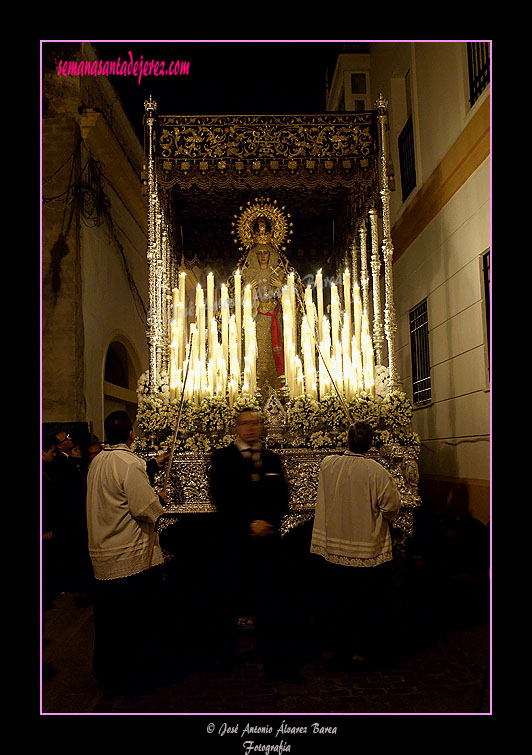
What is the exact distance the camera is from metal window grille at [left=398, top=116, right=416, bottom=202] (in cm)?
1054

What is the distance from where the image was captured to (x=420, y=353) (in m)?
9.98

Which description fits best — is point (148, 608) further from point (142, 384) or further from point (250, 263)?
point (250, 263)

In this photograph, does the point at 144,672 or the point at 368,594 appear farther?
the point at 368,594

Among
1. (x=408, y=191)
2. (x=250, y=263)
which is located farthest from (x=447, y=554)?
(x=408, y=191)

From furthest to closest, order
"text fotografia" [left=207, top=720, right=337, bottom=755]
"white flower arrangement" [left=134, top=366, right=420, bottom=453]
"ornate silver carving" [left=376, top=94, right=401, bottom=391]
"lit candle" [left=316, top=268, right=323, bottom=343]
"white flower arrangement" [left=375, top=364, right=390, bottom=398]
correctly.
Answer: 1. "lit candle" [left=316, top=268, right=323, bottom=343]
2. "ornate silver carving" [left=376, top=94, right=401, bottom=391]
3. "white flower arrangement" [left=375, top=364, right=390, bottom=398]
4. "white flower arrangement" [left=134, top=366, right=420, bottom=453]
5. "text fotografia" [left=207, top=720, right=337, bottom=755]

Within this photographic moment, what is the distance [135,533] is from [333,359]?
11.6ft

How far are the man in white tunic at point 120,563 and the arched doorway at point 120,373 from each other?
26.0ft

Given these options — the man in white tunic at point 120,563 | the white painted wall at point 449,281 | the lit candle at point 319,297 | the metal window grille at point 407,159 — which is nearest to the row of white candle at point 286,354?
the lit candle at point 319,297

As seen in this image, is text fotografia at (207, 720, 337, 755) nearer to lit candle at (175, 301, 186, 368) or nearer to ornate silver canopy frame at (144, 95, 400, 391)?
lit candle at (175, 301, 186, 368)

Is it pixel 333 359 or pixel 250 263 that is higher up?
pixel 250 263

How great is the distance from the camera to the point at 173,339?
7.11 metres

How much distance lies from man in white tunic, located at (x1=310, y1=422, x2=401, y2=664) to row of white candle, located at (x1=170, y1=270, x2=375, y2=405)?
7.54ft

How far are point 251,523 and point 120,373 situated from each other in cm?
954

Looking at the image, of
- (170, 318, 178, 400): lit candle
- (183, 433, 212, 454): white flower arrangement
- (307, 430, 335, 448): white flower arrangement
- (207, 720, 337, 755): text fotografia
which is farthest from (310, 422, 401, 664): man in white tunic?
(170, 318, 178, 400): lit candle
